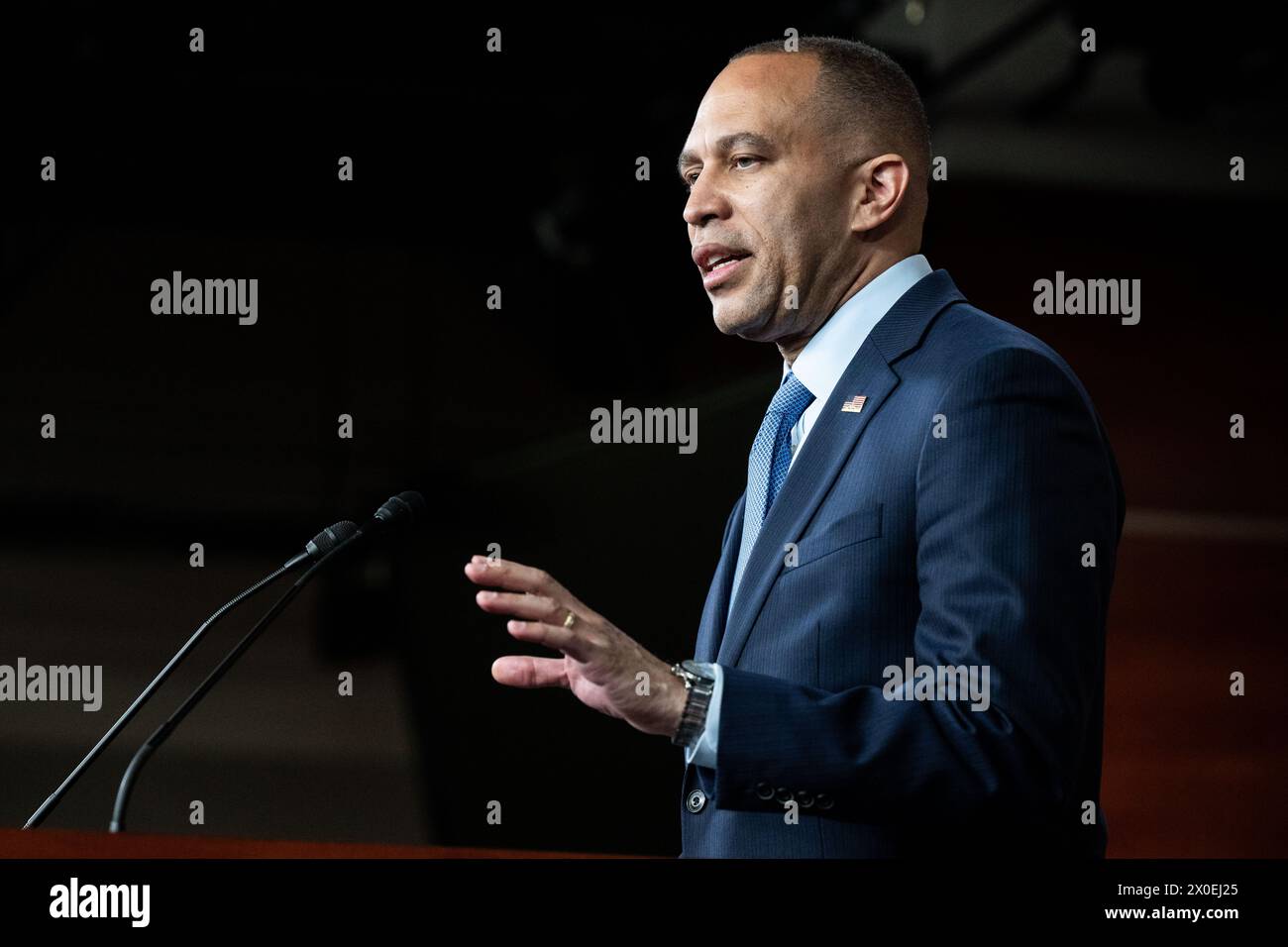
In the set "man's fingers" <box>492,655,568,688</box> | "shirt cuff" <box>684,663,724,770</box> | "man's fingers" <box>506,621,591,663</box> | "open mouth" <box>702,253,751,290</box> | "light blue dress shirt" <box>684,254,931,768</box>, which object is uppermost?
"open mouth" <box>702,253,751,290</box>

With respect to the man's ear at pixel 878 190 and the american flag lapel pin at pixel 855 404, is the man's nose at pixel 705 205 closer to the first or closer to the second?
the man's ear at pixel 878 190

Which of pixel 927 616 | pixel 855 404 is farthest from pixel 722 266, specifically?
pixel 927 616

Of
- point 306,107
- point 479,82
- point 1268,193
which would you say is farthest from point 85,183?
point 1268,193

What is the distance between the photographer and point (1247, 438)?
12.4ft

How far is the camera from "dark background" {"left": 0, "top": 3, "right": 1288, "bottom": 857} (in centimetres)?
356

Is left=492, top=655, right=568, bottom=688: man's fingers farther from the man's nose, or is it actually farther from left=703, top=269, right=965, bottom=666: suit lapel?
the man's nose

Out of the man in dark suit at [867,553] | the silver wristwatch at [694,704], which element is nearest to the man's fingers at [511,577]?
the man in dark suit at [867,553]

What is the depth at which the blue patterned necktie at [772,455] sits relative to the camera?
5.21 ft

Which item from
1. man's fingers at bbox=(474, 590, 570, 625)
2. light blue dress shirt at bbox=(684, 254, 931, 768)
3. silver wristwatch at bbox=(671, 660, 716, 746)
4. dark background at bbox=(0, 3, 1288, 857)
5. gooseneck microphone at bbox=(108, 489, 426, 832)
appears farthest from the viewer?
dark background at bbox=(0, 3, 1288, 857)

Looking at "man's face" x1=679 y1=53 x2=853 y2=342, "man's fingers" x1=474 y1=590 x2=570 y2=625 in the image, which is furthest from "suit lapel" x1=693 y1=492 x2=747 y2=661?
"man's fingers" x1=474 y1=590 x2=570 y2=625

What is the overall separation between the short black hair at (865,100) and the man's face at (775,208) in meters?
0.02

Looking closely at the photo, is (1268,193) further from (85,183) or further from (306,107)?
(85,183)
